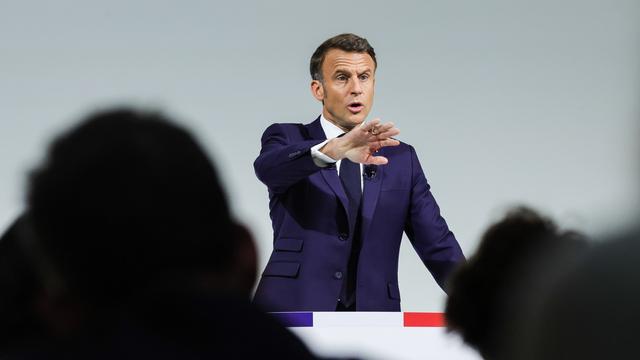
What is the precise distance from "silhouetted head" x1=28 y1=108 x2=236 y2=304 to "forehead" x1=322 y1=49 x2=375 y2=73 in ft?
7.61

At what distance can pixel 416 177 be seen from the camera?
2.86 m

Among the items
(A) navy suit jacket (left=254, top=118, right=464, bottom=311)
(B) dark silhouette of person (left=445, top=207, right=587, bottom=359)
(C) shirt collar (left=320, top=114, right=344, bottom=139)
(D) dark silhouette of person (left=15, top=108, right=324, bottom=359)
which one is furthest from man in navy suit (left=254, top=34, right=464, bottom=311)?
(D) dark silhouette of person (left=15, top=108, right=324, bottom=359)

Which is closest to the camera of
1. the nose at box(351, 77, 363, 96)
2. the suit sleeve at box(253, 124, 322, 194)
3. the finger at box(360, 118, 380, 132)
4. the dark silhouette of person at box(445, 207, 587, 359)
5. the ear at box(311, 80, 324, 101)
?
the dark silhouette of person at box(445, 207, 587, 359)

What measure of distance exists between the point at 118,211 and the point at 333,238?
2084 mm

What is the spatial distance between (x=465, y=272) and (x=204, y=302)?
0.98 ft

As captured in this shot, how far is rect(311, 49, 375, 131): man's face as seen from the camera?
2906mm

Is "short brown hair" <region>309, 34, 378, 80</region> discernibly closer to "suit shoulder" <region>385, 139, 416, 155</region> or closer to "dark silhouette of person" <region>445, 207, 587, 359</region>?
"suit shoulder" <region>385, 139, 416, 155</region>

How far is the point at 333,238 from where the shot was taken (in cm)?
269

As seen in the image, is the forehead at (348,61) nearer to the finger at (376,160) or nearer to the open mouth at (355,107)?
the open mouth at (355,107)

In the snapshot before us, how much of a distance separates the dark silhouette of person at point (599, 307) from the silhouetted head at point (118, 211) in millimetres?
235

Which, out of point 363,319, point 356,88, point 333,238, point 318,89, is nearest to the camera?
point 363,319

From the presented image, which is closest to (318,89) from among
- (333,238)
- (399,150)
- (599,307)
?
→ (399,150)

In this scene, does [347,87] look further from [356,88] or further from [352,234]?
[352,234]

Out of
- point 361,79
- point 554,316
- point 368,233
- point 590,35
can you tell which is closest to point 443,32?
point 590,35
